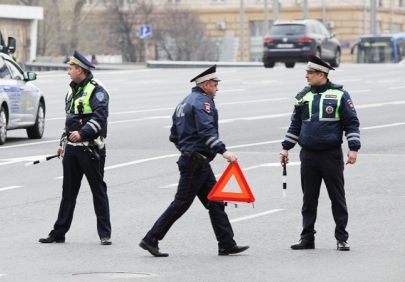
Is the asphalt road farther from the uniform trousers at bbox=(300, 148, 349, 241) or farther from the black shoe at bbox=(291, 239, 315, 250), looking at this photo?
the uniform trousers at bbox=(300, 148, 349, 241)

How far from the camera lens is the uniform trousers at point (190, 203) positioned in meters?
10.6

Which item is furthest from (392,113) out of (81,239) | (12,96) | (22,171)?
(81,239)

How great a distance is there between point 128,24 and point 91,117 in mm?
76433

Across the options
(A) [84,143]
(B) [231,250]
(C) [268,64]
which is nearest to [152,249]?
(B) [231,250]

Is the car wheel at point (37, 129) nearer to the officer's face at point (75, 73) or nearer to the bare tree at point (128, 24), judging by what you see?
the officer's face at point (75, 73)

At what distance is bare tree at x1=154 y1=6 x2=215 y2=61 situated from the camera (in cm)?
8688

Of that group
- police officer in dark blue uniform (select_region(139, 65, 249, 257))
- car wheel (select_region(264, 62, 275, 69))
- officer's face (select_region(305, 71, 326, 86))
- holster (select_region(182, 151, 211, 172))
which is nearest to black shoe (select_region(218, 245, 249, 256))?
police officer in dark blue uniform (select_region(139, 65, 249, 257))

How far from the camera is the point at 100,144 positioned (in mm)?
11461

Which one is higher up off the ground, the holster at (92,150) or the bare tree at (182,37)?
the bare tree at (182,37)

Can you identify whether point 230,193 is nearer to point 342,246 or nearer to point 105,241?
point 342,246

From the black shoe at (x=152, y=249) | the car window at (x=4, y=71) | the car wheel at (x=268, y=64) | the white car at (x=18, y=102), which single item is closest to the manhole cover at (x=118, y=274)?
the black shoe at (x=152, y=249)

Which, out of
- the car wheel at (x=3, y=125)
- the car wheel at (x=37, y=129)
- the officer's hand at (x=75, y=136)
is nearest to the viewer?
the officer's hand at (x=75, y=136)

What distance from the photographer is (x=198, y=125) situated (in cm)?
1035

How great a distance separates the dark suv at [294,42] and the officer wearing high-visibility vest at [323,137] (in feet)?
122
